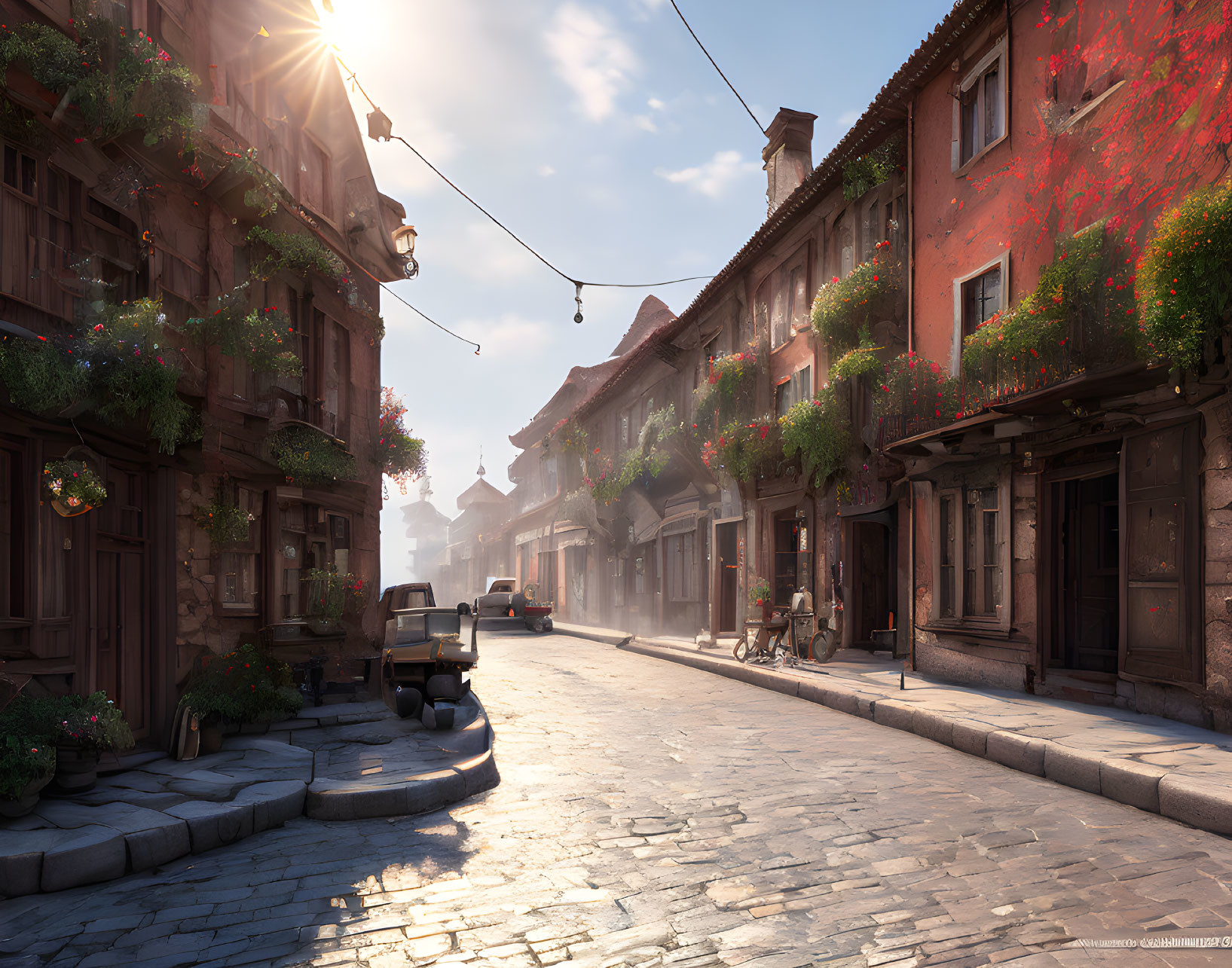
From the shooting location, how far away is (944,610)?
1302 cm

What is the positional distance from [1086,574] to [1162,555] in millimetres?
2452

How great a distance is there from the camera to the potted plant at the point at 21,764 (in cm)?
550

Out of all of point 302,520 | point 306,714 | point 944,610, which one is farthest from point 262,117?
point 944,610

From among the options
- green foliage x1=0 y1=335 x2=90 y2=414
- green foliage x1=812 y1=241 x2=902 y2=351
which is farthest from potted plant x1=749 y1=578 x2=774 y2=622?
green foliage x1=0 y1=335 x2=90 y2=414

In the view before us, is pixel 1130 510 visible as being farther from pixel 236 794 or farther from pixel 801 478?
pixel 236 794

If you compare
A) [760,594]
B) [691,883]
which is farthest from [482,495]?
[691,883]

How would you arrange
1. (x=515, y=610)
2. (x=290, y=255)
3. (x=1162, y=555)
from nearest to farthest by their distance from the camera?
(x=1162, y=555)
(x=290, y=255)
(x=515, y=610)

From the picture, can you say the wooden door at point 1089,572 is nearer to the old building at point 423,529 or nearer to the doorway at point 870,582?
the doorway at point 870,582

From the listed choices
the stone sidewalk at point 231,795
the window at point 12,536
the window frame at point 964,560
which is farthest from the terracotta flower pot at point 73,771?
the window frame at point 964,560

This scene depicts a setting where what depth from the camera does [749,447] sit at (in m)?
17.8

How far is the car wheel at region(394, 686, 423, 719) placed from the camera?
9727 millimetres

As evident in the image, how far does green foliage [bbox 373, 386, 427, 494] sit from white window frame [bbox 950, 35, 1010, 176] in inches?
383

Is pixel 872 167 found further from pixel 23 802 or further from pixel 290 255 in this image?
pixel 23 802

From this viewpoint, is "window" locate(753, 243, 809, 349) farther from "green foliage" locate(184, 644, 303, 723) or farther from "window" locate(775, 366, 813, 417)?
"green foliage" locate(184, 644, 303, 723)
